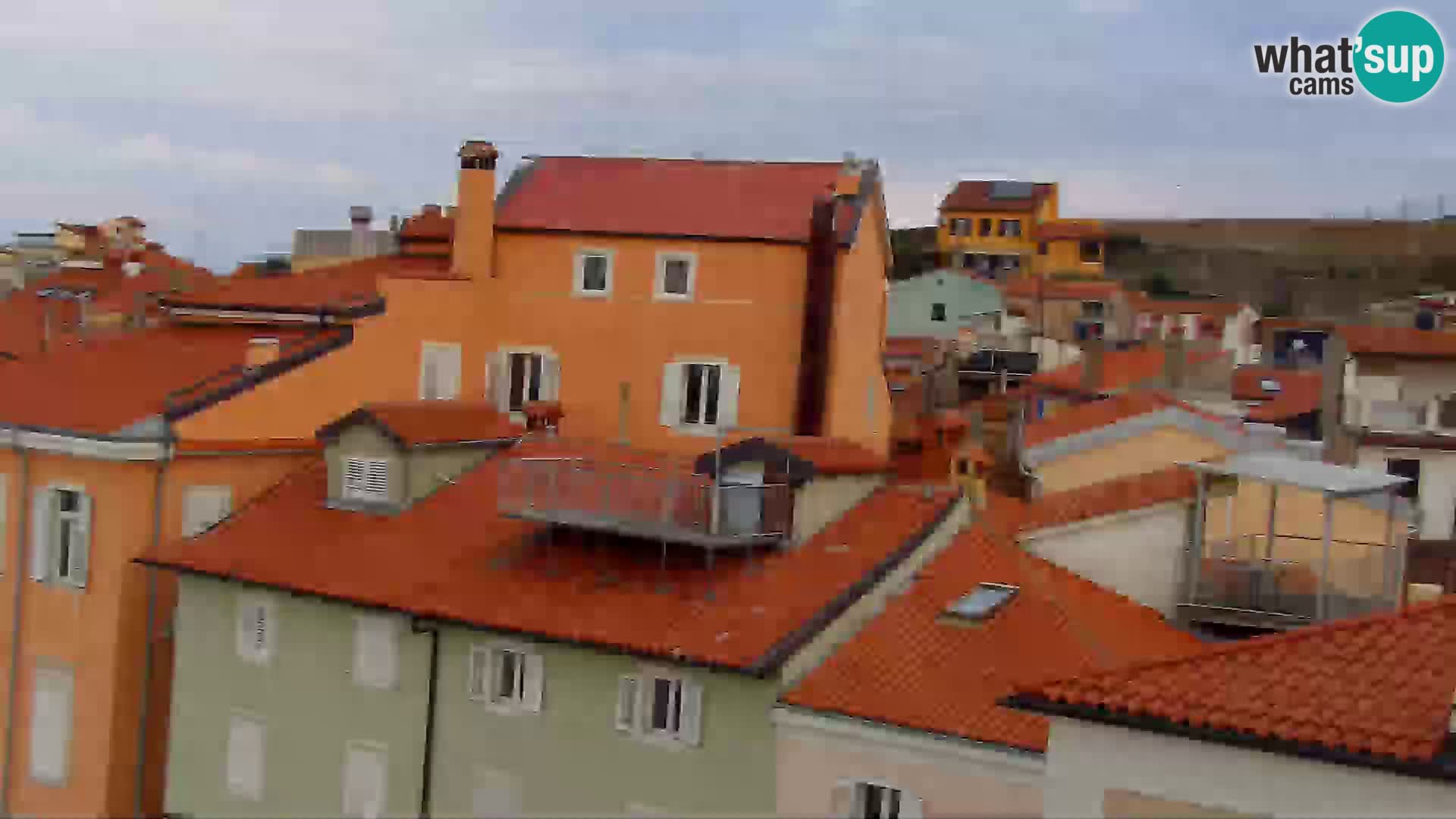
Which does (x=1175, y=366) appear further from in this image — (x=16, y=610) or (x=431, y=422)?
(x=16, y=610)

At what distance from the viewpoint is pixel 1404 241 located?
124m

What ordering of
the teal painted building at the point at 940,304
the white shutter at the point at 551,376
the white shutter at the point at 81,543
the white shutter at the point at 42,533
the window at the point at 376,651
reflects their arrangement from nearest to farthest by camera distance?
1. the window at the point at 376,651
2. the white shutter at the point at 81,543
3. the white shutter at the point at 42,533
4. the white shutter at the point at 551,376
5. the teal painted building at the point at 940,304

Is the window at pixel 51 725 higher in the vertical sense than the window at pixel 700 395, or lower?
lower

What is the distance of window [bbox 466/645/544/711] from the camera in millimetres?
22922

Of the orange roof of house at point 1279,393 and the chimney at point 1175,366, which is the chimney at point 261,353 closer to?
the chimney at point 1175,366

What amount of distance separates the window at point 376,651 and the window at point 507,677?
1.42 m

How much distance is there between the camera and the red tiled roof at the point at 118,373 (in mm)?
29188

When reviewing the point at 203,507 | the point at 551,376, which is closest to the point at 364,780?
the point at 203,507

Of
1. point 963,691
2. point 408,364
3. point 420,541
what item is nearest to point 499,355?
point 408,364

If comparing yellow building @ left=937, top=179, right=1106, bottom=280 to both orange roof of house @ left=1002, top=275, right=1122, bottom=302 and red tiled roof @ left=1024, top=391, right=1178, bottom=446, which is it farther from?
red tiled roof @ left=1024, top=391, right=1178, bottom=446

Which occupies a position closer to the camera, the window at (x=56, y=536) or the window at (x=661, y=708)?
the window at (x=661, y=708)

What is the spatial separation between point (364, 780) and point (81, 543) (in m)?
7.64

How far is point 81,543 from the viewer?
2869 centimetres

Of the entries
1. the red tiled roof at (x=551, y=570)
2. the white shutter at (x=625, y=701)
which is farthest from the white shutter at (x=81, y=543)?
the white shutter at (x=625, y=701)
